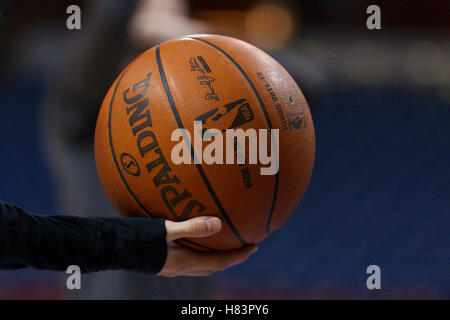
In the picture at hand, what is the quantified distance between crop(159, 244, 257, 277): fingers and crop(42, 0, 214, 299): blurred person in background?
391 millimetres

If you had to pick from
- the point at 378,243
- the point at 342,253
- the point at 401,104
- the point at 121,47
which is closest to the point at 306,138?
the point at 121,47

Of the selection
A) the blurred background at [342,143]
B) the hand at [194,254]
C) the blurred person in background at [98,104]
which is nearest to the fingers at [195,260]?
the hand at [194,254]

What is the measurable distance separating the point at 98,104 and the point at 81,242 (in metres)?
0.46

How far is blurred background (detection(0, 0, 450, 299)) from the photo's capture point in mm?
2916

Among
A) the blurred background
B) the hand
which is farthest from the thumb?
the blurred background

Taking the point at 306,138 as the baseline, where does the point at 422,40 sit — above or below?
above

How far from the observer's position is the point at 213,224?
2.58ft

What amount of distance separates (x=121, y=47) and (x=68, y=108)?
187 mm

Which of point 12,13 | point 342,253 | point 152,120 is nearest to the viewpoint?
point 152,120

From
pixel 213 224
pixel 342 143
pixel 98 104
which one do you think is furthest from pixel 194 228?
pixel 342 143

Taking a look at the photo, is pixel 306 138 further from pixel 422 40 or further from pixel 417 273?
pixel 422 40

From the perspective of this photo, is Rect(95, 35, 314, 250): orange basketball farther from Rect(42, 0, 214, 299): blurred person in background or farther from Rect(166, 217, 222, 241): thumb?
Rect(42, 0, 214, 299): blurred person in background

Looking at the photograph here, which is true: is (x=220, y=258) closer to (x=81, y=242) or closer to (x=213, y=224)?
(x=213, y=224)

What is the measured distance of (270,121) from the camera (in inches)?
31.9
